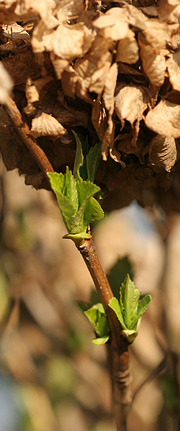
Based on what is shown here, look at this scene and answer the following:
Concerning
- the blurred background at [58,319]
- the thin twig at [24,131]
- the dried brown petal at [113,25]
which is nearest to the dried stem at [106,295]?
the thin twig at [24,131]

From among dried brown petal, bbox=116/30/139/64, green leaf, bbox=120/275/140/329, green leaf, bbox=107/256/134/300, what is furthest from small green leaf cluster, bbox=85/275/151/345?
dried brown petal, bbox=116/30/139/64

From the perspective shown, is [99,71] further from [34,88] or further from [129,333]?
[129,333]

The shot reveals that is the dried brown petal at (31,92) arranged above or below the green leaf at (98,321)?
above

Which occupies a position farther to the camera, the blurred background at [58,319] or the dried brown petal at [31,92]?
the blurred background at [58,319]

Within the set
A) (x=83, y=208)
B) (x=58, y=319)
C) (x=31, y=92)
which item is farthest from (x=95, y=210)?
(x=58, y=319)

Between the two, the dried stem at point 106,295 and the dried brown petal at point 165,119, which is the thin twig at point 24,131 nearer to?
the dried stem at point 106,295

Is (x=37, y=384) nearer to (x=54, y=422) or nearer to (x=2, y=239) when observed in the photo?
(x=54, y=422)
